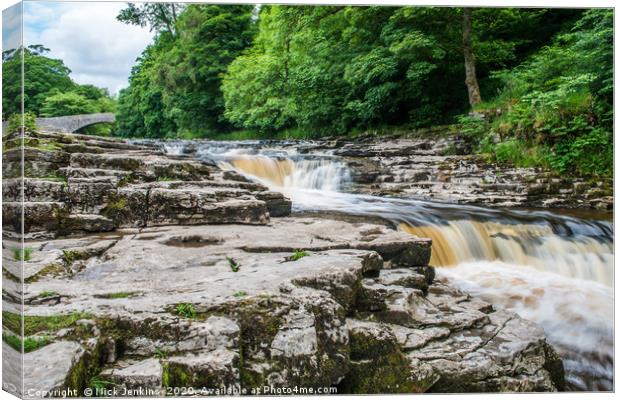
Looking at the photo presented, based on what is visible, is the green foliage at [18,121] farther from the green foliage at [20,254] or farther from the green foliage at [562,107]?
the green foliage at [562,107]

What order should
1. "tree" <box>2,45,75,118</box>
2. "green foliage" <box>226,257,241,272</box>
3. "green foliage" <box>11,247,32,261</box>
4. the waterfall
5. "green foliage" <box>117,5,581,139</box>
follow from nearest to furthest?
1. "green foliage" <box>11,247,32,261</box>
2. "tree" <box>2,45,75,118</box>
3. "green foliage" <box>226,257,241,272</box>
4. "green foliage" <box>117,5,581,139</box>
5. the waterfall

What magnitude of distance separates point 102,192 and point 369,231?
2.44 metres

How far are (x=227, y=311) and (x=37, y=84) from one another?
6.34 ft

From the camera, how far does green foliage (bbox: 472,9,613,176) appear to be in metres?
4.09

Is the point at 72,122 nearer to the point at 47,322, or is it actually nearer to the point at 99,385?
the point at 47,322

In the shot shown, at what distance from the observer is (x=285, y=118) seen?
5.43 meters

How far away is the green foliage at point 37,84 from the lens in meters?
2.97

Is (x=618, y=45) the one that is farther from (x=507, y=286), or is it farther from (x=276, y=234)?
(x=276, y=234)

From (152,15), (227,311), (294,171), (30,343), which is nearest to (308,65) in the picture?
(152,15)

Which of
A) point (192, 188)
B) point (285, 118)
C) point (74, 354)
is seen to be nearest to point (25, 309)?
→ point (74, 354)

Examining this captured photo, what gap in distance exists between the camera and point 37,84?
10.1 ft

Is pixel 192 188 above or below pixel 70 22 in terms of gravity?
below

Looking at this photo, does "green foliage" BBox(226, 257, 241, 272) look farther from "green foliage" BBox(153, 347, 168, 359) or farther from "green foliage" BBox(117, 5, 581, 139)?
"green foliage" BBox(117, 5, 581, 139)

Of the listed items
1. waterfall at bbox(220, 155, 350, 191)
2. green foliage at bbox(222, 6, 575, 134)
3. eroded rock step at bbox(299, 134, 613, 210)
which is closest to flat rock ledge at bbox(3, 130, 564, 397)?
green foliage at bbox(222, 6, 575, 134)
